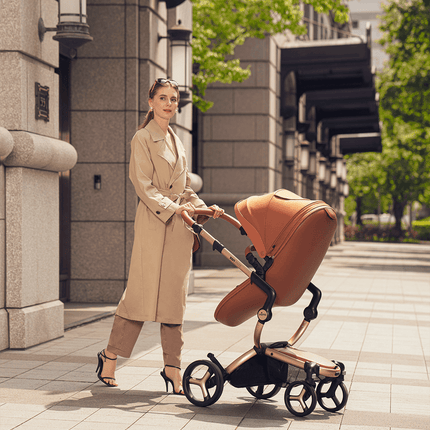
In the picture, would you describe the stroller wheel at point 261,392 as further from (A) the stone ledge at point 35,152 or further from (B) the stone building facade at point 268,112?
(B) the stone building facade at point 268,112

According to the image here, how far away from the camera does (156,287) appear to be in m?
4.97

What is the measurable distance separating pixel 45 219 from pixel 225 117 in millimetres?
11118

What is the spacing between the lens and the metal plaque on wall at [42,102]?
22.4 feet

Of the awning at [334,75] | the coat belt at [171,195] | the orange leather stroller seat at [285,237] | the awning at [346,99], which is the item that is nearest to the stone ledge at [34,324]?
the coat belt at [171,195]

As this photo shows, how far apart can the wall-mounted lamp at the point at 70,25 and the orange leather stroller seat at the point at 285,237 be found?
3293mm

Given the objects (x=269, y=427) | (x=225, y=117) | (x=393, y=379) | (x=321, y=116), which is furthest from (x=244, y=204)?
(x=321, y=116)

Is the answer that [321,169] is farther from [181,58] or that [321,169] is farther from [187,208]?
[187,208]

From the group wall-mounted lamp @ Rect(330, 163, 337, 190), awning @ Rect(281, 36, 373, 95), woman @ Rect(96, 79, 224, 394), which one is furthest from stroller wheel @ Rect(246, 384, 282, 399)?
wall-mounted lamp @ Rect(330, 163, 337, 190)

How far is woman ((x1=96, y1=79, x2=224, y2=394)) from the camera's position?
16.3ft

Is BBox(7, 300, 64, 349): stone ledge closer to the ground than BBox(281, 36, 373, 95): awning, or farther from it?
closer to the ground

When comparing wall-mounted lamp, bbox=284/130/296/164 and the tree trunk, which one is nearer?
wall-mounted lamp, bbox=284/130/296/164

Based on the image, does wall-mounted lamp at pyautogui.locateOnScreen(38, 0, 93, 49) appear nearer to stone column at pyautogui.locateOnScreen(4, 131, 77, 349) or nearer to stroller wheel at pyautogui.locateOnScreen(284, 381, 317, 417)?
stone column at pyautogui.locateOnScreen(4, 131, 77, 349)

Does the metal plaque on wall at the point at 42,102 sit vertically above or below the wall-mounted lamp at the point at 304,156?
below

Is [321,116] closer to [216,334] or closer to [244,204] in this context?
[216,334]
